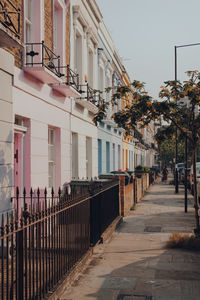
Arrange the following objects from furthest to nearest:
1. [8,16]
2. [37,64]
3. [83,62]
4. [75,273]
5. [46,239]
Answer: [83,62] < [37,64] < [8,16] < [75,273] < [46,239]

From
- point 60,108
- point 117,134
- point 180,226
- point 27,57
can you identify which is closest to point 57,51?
point 60,108

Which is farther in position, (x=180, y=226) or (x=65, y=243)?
(x=180, y=226)

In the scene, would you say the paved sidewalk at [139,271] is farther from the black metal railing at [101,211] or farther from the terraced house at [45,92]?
the terraced house at [45,92]

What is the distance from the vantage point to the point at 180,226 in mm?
11914

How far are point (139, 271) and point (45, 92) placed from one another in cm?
527

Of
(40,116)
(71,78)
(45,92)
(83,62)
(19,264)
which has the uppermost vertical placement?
(83,62)

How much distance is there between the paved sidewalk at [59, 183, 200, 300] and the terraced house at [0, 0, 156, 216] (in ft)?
7.11

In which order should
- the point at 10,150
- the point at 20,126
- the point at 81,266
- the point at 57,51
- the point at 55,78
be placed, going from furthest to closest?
the point at 57,51 → the point at 55,78 → the point at 20,126 → the point at 10,150 → the point at 81,266

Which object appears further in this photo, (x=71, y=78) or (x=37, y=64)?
(x=71, y=78)

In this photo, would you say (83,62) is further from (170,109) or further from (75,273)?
(75,273)

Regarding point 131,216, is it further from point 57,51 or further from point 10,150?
point 10,150

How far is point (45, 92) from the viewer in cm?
1048

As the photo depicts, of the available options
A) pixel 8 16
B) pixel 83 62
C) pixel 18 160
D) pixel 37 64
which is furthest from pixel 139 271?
pixel 83 62

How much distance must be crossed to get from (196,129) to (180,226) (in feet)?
10.8
